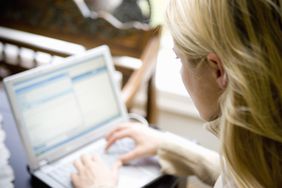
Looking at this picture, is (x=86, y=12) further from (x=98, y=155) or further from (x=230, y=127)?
(x=230, y=127)

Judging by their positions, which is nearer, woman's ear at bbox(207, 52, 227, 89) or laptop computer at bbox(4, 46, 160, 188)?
woman's ear at bbox(207, 52, 227, 89)

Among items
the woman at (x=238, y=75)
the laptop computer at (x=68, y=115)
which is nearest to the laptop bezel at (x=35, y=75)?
the laptop computer at (x=68, y=115)

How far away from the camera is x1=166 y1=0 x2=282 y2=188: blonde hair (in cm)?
65

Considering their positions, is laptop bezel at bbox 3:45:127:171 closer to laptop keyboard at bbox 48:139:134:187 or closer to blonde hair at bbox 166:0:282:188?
laptop keyboard at bbox 48:139:134:187

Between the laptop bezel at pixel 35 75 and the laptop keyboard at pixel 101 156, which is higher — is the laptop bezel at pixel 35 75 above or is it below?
above

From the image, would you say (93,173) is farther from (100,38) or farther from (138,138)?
(100,38)

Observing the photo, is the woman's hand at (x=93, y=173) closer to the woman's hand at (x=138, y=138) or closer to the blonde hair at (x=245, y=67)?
the woman's hand at (x=138, y=138)

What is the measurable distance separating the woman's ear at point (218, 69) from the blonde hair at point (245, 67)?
0.01 metres

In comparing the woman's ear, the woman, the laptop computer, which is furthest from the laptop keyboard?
the woman's ear

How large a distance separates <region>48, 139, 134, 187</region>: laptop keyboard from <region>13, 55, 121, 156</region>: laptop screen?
5 cm

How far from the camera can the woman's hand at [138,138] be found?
1.08 m

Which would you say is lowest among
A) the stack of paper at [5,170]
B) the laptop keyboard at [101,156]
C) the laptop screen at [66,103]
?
the laptop keyboard at [101,156]

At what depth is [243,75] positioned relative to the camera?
0.67 meters

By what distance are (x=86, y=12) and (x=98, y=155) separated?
2.96 ft
